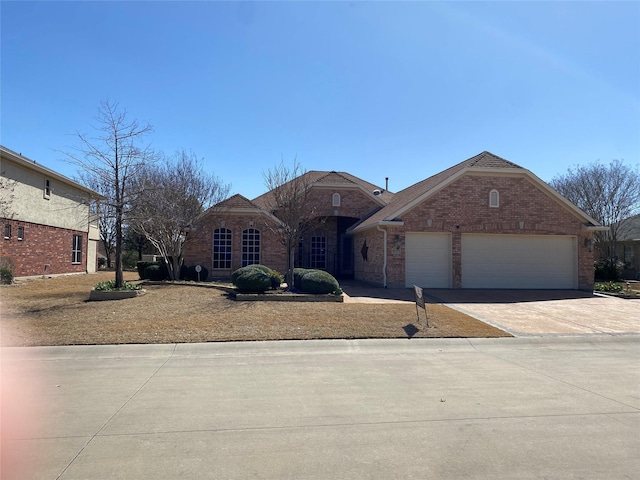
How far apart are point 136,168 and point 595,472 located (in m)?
14.6

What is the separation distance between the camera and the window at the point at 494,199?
754 inches

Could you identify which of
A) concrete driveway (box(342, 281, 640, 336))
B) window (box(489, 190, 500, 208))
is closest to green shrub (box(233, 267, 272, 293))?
concrete driveway (box(342, 281, 640, 336))

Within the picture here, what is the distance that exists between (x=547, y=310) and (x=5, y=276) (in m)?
20.6

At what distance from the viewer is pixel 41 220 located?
22.8 metres

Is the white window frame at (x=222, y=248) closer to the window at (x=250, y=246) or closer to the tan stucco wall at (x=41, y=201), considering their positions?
the window at (x=250, y=246)

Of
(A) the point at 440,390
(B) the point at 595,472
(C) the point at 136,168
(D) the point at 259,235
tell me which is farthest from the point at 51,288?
(B) the point at 595,472

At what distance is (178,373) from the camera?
7039 millimetres

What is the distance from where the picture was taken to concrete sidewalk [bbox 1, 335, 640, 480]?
3.91 meters

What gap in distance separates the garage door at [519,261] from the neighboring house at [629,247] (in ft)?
42.0

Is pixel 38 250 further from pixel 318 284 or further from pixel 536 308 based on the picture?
pixel 536 308

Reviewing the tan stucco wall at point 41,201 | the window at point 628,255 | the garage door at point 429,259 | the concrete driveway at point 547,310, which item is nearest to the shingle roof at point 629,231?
the window at point 628,255

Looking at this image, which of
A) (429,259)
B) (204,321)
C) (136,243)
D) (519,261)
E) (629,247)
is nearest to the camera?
(204,321)

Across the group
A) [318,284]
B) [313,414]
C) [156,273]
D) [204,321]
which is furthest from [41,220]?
[313,414]

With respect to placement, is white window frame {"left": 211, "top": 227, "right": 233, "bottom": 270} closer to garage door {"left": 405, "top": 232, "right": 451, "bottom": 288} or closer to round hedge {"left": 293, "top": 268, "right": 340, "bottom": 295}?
round hedge {"left": 293, "top": 268, "right": 340, "bottom": 295}
